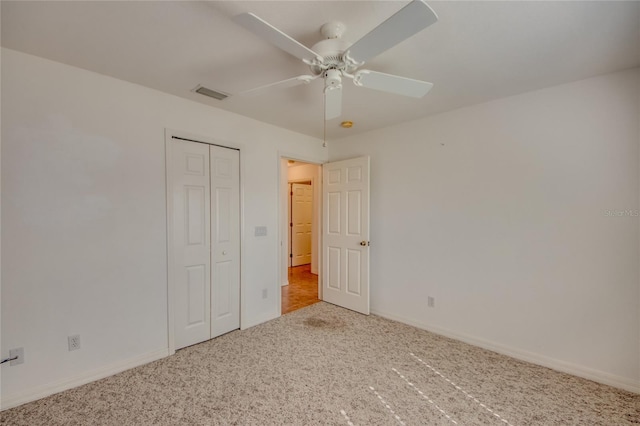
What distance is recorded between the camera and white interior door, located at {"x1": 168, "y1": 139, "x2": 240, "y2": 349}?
2625 mm

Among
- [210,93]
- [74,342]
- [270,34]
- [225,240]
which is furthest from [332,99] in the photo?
[74,342]

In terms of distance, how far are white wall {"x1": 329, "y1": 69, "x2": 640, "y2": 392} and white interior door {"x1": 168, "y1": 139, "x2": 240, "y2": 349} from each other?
2.02 meters

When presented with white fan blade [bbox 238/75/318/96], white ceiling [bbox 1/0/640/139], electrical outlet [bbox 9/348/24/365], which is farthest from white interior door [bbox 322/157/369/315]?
electrical outlet [bbox 9/348/24/365]

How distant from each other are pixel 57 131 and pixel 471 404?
3662 mm

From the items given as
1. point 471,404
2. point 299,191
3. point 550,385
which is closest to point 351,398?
point 471,404

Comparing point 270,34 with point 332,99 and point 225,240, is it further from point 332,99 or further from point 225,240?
point 225,240

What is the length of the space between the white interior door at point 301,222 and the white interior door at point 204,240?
3285mm

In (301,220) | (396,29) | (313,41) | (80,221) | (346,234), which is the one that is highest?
(313,41)

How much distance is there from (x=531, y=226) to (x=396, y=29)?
7.44 feet

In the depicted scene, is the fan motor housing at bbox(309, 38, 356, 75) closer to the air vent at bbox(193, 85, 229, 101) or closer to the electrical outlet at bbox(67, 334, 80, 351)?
the air vent at bbox(193, 85, 229, 101)

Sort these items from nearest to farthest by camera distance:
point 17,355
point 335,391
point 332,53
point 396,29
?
point 396,29
point 332,53
point 17,355
point 335,391

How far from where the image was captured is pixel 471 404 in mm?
1895

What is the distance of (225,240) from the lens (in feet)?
9.79

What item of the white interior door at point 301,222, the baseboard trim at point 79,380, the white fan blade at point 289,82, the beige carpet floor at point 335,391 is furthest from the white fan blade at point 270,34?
the white interior door at point 301,222
